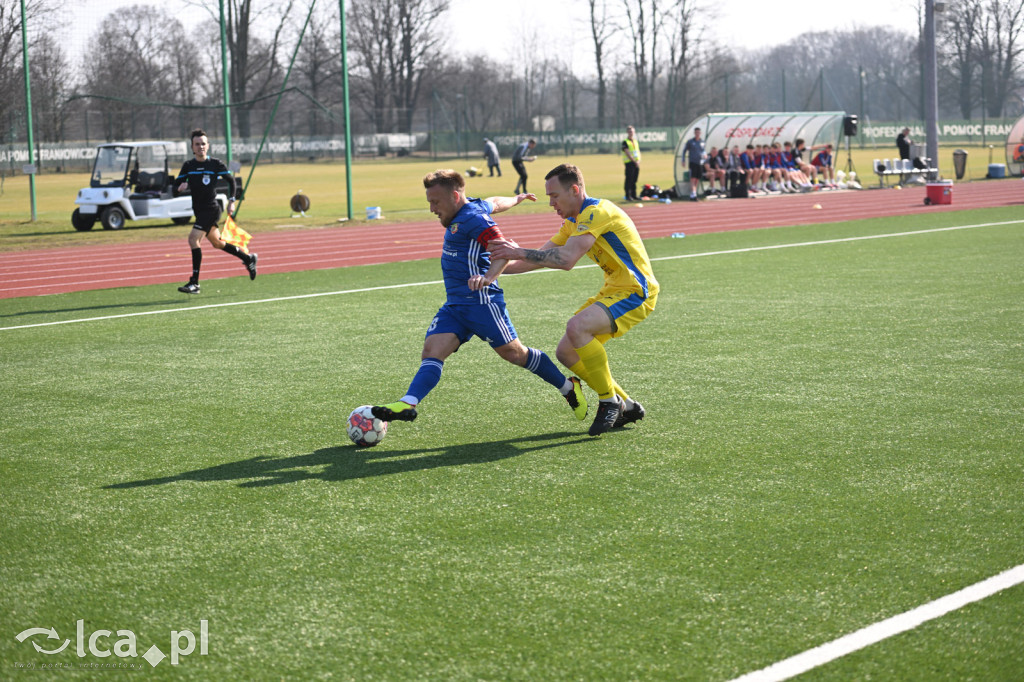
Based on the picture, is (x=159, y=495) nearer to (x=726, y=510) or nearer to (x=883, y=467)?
(x=726, y=510)

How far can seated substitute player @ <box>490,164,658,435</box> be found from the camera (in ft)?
20.8

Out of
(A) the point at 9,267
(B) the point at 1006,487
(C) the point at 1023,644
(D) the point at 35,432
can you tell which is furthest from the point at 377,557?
(A) the point at 9,267

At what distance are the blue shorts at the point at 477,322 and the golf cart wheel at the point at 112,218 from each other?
64.1ft

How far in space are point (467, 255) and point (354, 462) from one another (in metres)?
1.41

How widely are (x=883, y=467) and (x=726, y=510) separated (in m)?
1.12

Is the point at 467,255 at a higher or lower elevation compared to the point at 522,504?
higher

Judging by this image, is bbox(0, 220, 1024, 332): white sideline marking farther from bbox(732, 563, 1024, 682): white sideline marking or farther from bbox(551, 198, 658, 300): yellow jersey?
bbox(732, 563, 1024, 682): white sideline marking

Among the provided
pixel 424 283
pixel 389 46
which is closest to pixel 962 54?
pixel 389 46

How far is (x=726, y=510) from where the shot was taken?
194 inches

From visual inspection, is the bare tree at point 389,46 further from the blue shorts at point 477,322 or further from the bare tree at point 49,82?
the blue shorts at point 477,322

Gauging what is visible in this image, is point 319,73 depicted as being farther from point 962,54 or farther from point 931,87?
point 962,54

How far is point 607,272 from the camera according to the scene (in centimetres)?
663

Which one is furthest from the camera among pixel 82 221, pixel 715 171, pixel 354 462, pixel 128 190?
pixel 715 171

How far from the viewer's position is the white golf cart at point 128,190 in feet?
78.9
